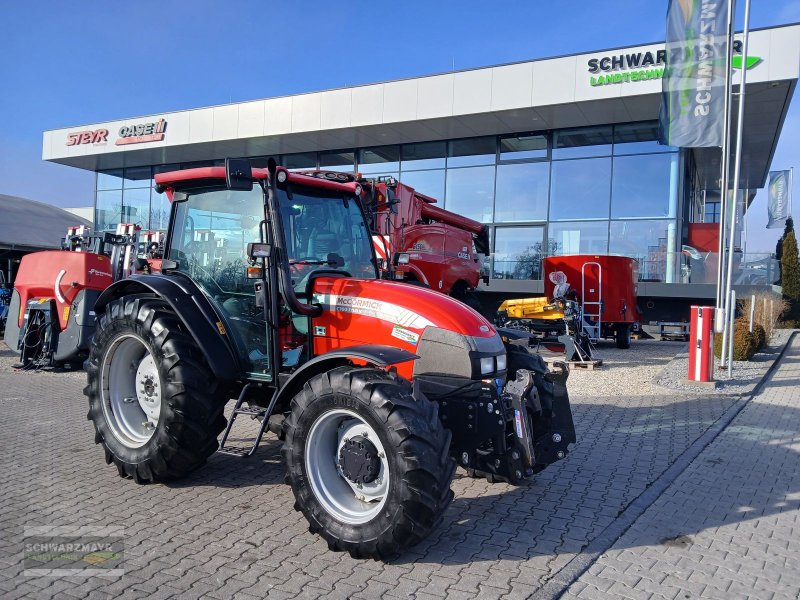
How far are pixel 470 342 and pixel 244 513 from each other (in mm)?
2003

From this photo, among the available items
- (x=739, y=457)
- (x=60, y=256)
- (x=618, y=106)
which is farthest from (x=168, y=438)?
(x=618, y=106)

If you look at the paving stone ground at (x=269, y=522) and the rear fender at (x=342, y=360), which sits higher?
the rear fender at (x=342, y=360)

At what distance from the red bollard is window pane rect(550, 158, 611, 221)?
40.6 ft

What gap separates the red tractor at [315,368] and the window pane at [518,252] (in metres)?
17.1

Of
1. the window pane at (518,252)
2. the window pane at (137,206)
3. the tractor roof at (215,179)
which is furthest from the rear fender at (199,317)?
the window pane at (137,206)

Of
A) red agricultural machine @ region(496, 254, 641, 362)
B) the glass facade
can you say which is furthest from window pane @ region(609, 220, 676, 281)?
red agricultural machine @ region(496, 254, 641, 362)

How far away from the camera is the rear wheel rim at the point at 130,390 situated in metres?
5.32

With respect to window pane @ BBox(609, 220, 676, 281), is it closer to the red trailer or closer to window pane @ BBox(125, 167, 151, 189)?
the red trailer

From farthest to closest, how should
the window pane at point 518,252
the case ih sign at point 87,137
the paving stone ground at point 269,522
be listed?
the case ih sign at point 87,137
the window pane at point 518,252
the paving stone ground at point 269,522

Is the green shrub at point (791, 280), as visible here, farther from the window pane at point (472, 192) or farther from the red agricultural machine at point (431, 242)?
the red agricultural machine at point (431, 242)

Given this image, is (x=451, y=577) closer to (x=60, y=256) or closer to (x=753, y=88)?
(x=60, y=256)

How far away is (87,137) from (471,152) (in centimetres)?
1818

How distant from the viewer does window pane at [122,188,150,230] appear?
29.6m

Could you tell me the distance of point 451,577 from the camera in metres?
3.48
